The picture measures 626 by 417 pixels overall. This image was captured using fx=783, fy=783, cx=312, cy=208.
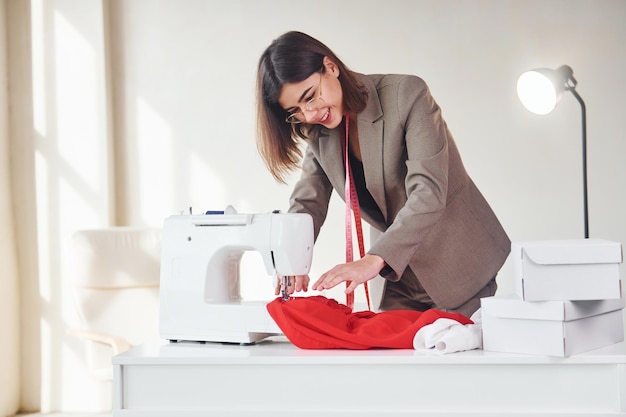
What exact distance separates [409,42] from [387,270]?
2485 mm

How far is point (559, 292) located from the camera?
1.37 m

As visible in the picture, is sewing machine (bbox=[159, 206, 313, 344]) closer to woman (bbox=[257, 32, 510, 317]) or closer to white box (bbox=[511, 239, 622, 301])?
woman (bbox=[257, 32, 510, 317])

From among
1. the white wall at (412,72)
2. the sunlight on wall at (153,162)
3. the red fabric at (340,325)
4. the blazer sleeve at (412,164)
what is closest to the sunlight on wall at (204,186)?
the white wall at (412,72)

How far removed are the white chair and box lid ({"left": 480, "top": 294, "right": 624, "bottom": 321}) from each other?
2256 mm

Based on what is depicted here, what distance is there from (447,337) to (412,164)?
506mm

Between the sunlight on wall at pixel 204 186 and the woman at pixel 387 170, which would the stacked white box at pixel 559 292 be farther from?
the sunlight on wall at pixel 204 186

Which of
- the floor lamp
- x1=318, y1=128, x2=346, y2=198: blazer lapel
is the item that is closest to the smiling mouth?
x1=318, y1=128, x2=346, y2=198: blazer lapel

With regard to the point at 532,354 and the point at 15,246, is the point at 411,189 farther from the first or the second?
the point at 15,246

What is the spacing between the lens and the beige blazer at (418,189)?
177 cm

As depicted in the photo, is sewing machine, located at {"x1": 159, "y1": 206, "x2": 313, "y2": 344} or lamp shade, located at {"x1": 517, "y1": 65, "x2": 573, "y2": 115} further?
lamp shade, located at {"x1": 517, "y1": 65, "x2": 573, "y2": 115}

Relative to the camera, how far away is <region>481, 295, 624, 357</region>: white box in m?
1.37

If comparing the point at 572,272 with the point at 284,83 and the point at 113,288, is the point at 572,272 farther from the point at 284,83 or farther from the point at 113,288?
the point at 113,288

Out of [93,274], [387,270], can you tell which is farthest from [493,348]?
[93,274]

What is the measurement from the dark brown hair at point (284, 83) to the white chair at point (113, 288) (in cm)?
167
